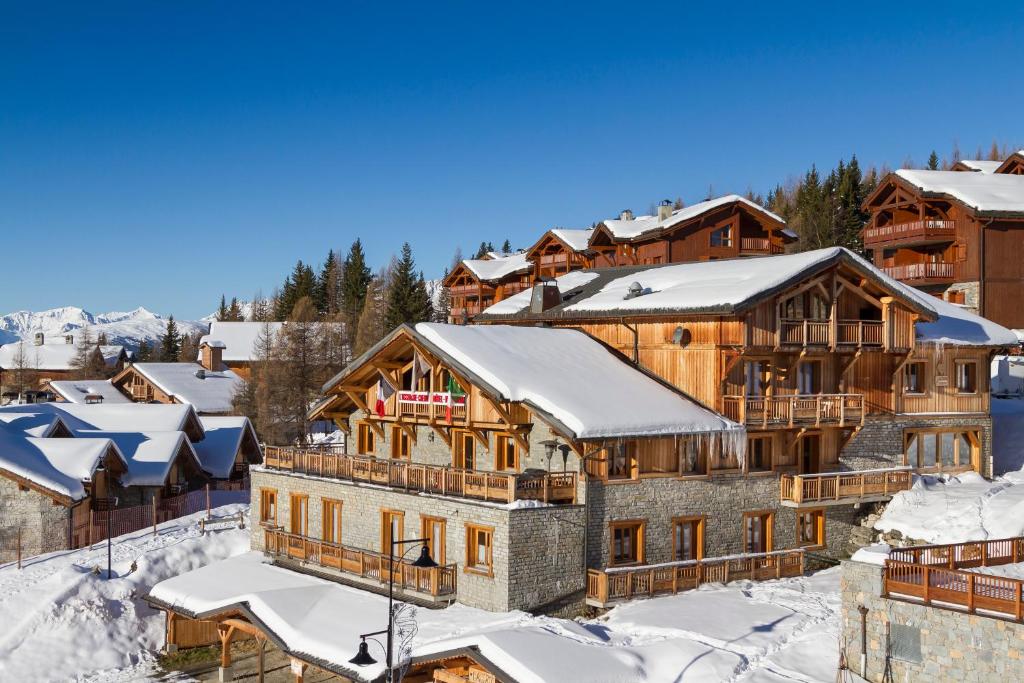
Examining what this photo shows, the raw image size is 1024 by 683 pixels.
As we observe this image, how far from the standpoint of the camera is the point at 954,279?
51000mm

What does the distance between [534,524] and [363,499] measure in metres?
6.54

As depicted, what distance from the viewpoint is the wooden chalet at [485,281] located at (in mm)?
74188

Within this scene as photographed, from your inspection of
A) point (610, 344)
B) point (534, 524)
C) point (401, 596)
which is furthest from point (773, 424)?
point (401, 596)

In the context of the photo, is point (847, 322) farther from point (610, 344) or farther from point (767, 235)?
point (767, 235)

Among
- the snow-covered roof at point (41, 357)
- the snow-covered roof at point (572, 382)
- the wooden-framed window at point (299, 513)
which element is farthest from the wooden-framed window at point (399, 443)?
the snow-covered roof at point (41, 357)

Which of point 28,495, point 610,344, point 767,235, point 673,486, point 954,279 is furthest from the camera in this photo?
point 767,235

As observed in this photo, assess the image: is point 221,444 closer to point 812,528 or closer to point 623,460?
point 623,460

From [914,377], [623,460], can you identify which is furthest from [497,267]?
[623,460]

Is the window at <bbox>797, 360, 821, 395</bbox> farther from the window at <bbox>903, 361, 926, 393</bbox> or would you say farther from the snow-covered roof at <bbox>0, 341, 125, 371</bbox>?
the snow-covered roof at <bbox>0, 341, 125, 371</bbox>

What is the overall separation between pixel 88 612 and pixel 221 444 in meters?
20.1

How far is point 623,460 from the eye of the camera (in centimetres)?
2652

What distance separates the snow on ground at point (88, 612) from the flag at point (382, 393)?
8.93 meters

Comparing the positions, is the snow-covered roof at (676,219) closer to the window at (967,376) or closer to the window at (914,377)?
the window at (967,376)

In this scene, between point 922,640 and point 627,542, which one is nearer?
point 922,640
